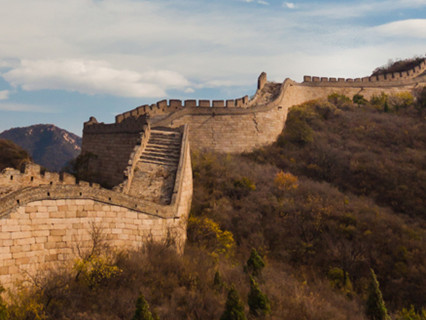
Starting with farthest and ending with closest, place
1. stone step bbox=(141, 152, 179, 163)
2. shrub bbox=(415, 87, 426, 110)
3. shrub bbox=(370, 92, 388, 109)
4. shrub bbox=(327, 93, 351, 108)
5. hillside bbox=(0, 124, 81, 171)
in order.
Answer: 1. hillside bbox=(0, 124, 81, 171)
2. shrub bbox=(370, 92, 388, 109)
3. shrub bbox=(327, 93, 351, 108)
4. shrub bbox=(415, 87, 426, 110)
5. stone step bbox=(141, 152, 179, 163)

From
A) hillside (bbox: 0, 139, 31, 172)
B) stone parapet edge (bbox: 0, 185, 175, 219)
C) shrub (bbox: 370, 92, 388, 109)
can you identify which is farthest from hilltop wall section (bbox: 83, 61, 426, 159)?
stone parapet edge (bbox: 0, 185, 175, 219)

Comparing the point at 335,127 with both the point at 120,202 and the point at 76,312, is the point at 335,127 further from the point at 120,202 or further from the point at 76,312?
the point at 76,312

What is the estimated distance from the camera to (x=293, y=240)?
16.6 meters

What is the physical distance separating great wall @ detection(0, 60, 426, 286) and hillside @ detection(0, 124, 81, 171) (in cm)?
3961

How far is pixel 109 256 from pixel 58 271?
1.37 m

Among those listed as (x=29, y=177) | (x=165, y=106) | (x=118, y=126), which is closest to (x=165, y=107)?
(x=165, y=106)

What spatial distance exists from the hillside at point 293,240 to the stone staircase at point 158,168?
1806 mm

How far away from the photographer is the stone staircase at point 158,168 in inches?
605

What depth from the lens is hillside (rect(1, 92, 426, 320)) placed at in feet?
32.9

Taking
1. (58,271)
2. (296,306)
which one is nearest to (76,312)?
(58,271)

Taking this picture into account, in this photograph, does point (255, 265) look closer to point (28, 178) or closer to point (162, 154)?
point (162, 154)

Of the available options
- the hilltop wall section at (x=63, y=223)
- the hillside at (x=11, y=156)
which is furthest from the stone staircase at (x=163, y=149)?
the hillside at (x=11, y=156)

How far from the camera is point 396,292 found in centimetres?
1430

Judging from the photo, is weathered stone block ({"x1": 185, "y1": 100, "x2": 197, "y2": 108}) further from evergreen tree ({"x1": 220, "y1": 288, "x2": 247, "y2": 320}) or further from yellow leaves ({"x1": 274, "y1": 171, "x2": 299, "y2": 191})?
evergreen tree ({"x1": 220, "y1": 288, "x2": 247, "y2": 320})
